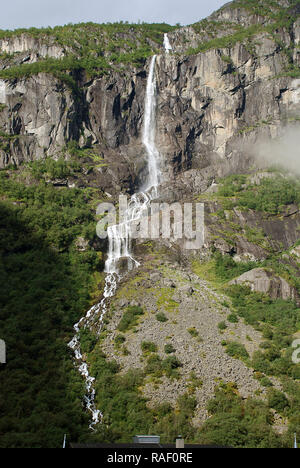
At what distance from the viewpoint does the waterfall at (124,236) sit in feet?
191

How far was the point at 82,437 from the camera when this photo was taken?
4328cm

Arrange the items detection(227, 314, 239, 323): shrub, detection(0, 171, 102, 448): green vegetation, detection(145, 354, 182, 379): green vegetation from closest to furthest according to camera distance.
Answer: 1. detection(0, 171, 102, 448): green vegetation
2. detection(145, 354, 182, 379): green vegetation
3. detection(227, 314, 239, 323): shrub

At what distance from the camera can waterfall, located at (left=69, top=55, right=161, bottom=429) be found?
2290 inches

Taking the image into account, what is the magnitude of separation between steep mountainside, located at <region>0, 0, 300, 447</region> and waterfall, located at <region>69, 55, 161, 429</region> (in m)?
1.30

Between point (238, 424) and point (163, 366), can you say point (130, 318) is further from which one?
point (238, 424)

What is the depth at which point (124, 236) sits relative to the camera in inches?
3593

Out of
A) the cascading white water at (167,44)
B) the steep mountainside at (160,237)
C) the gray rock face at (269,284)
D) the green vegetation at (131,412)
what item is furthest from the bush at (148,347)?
the cascading white water at (167,44)

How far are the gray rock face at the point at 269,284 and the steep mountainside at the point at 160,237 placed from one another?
0.81 feet

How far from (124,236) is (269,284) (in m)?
30.4

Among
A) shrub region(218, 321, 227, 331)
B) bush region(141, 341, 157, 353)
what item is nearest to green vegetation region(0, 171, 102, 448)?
bush region(141, 341, 157, 353)

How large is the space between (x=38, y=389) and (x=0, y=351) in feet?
28.4

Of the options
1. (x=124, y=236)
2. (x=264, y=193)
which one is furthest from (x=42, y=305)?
(x=264, y=193)

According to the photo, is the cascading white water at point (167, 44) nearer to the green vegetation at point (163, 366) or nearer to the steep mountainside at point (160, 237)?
the steep mountainside at point (160, 237)

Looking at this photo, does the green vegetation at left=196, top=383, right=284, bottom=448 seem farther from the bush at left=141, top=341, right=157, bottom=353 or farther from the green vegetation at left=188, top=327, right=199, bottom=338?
the green vegetation at left=188, top=327, right=199, bottom=338
